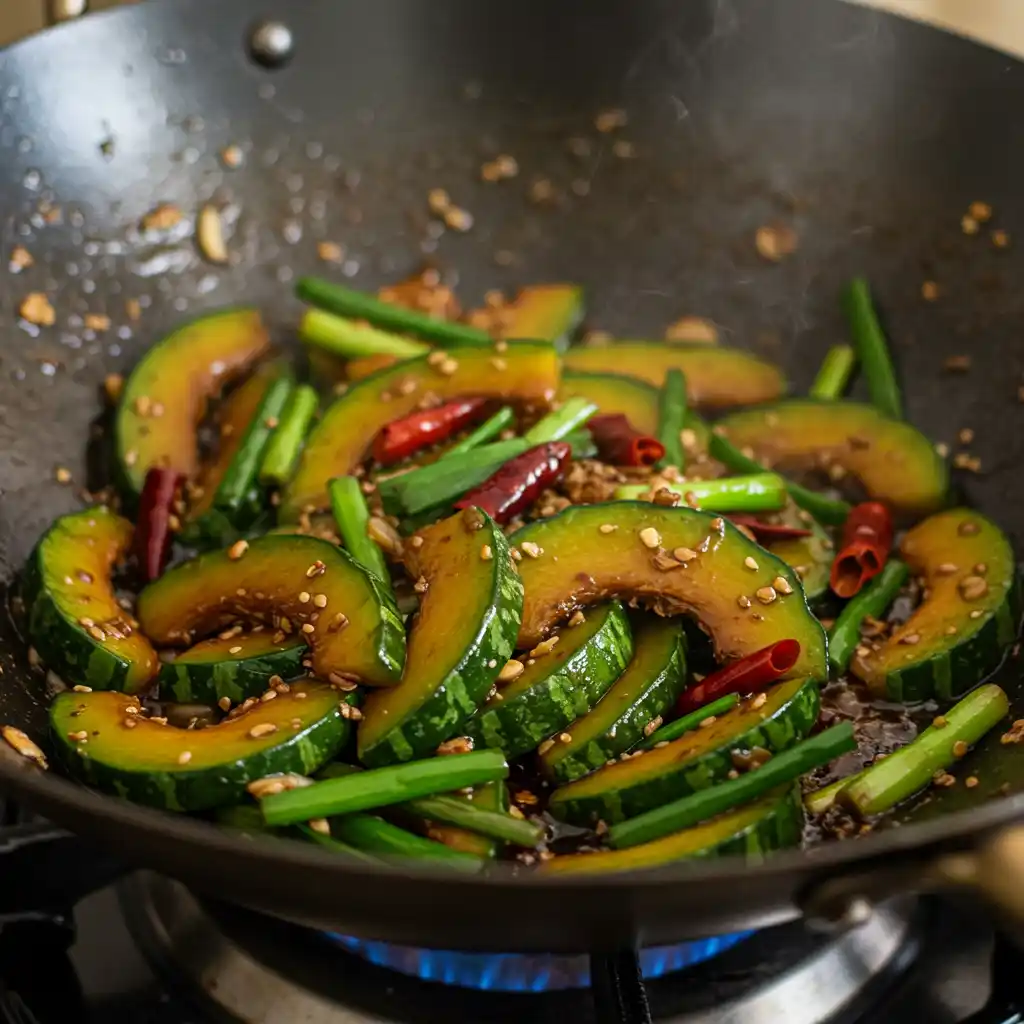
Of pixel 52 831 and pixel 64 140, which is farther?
pixel 64 140

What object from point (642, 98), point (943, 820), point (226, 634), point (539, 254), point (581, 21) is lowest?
point (226, 634)

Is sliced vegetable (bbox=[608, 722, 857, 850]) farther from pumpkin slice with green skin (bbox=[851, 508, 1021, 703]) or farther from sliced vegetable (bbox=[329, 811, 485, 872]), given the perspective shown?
pumpkin slice with green skin (bbox=[851, 508, 1021, 703])

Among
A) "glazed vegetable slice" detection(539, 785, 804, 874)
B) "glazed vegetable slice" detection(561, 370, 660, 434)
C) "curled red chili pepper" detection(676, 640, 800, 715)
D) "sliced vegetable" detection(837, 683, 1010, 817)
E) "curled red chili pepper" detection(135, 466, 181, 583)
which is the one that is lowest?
"sliced vegetable" detection(837, 683, 1010, 817)

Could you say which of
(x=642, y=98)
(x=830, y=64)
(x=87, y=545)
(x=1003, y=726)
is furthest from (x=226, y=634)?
(x=830, y=64)

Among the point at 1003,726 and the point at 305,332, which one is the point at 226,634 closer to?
the point at 305,332

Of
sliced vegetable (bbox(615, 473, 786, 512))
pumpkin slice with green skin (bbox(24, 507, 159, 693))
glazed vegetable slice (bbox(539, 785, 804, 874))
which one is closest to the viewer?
glazed vegetable slice (bbox(539, 785, 804, 874))

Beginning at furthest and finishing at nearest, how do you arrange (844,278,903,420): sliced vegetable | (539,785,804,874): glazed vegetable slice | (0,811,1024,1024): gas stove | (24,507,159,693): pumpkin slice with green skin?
(844,278,903,420): sliced vegetable, (24,507,159,693): pumpkin slice with green skin, (0,811,1024,1024): gas stove, (539,785,804,874): glazed vegetable slice

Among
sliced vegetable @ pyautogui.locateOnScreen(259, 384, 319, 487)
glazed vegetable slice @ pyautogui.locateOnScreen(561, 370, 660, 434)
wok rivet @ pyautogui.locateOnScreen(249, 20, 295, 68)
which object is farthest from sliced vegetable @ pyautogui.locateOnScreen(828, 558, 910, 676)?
wok rivet @ pyautogui.locateOnScreen(249, 20, 295, 68)
